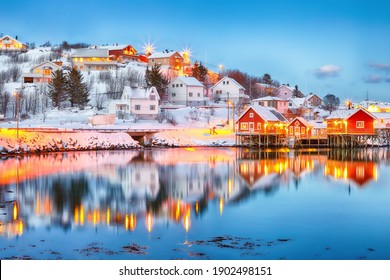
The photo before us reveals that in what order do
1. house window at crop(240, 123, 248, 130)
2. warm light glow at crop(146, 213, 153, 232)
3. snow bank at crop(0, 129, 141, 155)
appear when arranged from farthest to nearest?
house window at crop(240, 123, 248, 130)
snow bank at crop(0, 129, 141, 155)
warm light glow at crop(146, 213, 153, 232)

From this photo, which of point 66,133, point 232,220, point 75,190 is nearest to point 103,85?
point 66,133

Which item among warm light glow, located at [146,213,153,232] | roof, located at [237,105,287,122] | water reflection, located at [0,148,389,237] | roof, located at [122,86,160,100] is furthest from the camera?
roof, located at [122,86,160,100]

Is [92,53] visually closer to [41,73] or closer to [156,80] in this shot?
[41,73]

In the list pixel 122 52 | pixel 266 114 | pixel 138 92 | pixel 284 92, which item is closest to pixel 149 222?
pixel 266 114

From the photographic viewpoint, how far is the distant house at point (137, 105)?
72.3m

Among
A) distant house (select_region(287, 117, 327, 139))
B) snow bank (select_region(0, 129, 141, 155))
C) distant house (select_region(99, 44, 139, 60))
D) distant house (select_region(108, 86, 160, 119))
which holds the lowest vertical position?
snow bank (select_region(0, 129, 141, 155))

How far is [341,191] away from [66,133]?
35.4 metres

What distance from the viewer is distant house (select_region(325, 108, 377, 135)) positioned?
62.7 m

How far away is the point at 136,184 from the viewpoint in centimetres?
2858

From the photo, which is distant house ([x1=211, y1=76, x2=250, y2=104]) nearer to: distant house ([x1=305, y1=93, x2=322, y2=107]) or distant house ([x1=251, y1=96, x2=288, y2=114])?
distant house ([x1=251, y1=96, x2=288, y2=114])

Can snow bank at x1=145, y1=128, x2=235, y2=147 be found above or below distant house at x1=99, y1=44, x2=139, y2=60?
below

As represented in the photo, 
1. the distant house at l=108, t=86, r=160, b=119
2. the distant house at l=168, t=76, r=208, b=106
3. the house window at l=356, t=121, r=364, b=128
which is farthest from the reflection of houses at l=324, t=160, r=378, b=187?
the distant house at l=168, t=76, r=208, b=106

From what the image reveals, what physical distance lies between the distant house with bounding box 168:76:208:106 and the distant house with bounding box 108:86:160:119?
9432mm
